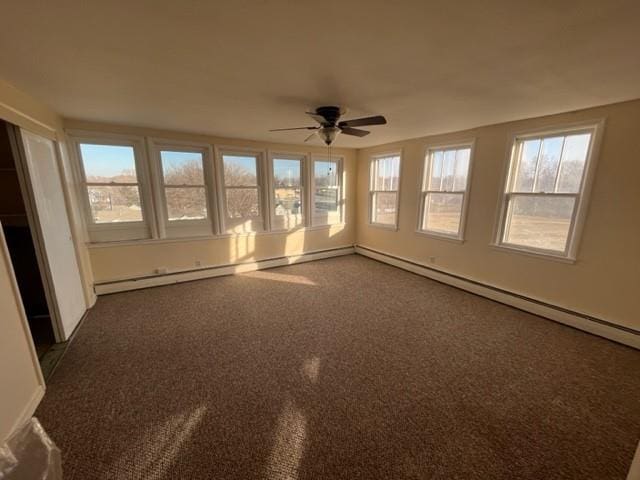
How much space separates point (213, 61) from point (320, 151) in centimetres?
353

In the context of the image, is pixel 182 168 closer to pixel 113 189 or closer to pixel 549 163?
pixel 113 189

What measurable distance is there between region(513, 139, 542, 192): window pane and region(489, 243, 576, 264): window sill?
745 millimetres

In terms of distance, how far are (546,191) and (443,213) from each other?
53.6 inches

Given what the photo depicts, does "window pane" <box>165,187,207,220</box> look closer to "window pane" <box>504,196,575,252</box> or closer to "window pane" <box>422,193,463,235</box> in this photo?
"window pane" <box>422,193,463,235</box>

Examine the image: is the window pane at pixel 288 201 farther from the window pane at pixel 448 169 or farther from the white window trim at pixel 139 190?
the window pane at pixel 448 169

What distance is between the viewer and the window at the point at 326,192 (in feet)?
17.3

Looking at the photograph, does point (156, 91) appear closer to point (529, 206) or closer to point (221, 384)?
point (221, 384)

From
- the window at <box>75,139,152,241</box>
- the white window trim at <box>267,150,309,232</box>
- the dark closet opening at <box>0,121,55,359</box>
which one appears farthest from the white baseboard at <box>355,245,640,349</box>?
the dark closet opening at <box>0,121,55,359</box>

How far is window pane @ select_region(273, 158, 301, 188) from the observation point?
4750 mm

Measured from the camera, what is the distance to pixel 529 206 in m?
3.19

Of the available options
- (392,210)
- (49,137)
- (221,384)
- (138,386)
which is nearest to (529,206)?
(392,210)

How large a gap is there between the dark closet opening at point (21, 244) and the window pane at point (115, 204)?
2.32 feet

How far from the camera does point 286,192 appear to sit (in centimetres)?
495

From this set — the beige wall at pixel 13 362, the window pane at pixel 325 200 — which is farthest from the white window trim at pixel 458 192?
the beige wall at pixel 13 362
